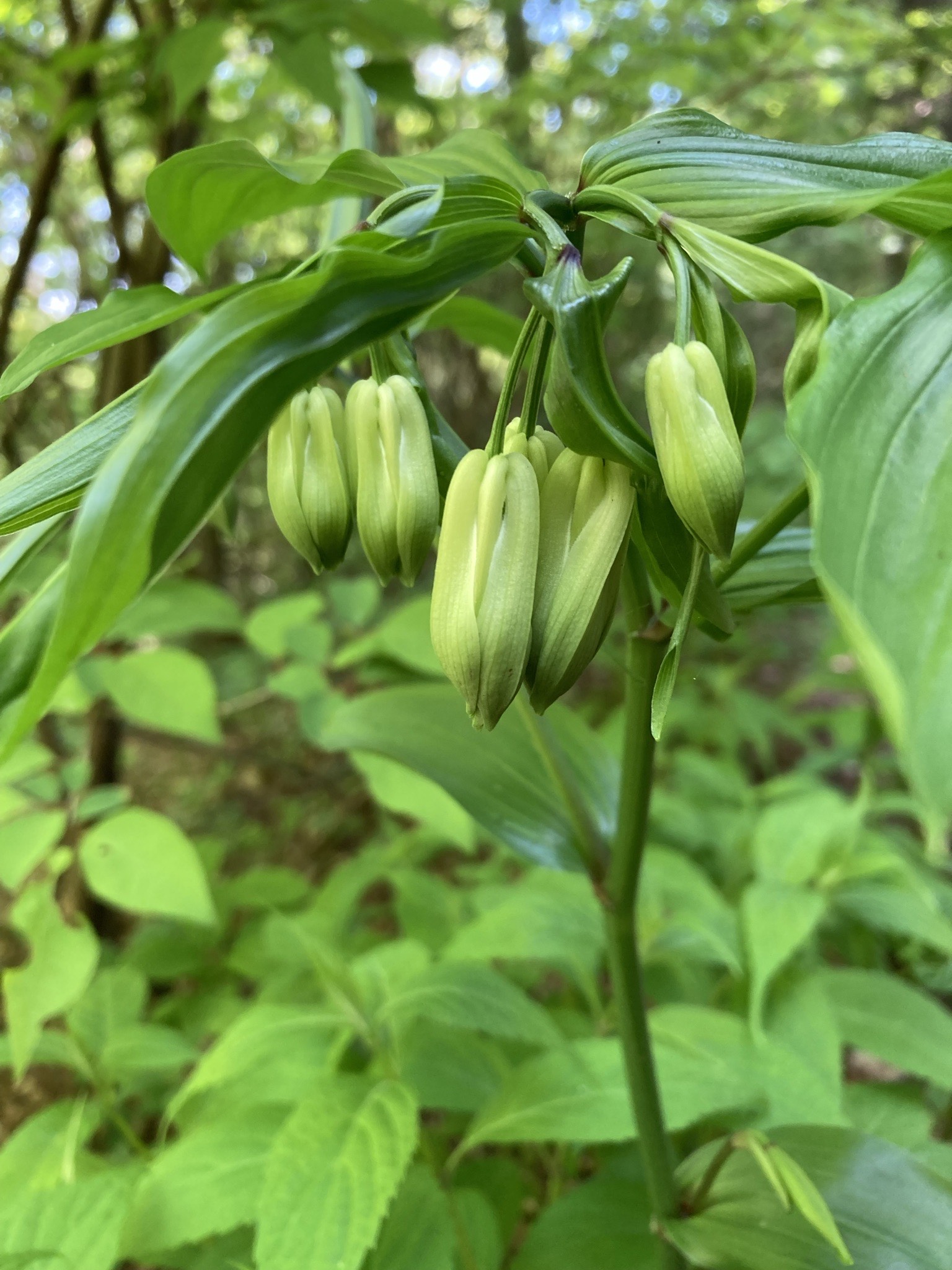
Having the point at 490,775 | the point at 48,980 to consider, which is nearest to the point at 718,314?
the point at 490,775

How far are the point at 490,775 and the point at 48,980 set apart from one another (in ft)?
1.97

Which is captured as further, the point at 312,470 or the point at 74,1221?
the point at 74,1221

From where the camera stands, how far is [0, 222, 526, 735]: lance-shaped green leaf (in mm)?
240

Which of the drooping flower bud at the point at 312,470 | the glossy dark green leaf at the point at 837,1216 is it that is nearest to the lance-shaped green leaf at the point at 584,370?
the drooping flower bud at the point at 312,470

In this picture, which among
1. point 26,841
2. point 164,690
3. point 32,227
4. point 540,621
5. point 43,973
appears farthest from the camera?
point 32,227

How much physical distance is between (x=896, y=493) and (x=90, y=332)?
36 centimetres

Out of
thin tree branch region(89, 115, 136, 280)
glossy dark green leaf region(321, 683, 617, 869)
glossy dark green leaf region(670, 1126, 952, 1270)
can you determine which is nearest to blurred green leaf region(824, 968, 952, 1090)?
glossy dark green leaf region(670, 1126, 952, 1270)

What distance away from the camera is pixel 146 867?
952mm

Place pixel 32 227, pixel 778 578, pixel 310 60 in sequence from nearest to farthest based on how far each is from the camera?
pixel 778 578 < pixel 310 60 < pixel 32 227

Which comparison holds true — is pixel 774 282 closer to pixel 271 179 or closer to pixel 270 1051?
pixel 271 179

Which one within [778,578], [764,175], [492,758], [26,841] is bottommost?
[26,841]

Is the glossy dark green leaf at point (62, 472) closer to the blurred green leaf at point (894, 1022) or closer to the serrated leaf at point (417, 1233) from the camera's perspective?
the serrated leaf at point (417, 1233)

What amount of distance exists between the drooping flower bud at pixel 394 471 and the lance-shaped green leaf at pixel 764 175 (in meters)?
0.15

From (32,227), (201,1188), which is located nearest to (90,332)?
(201,1188)
